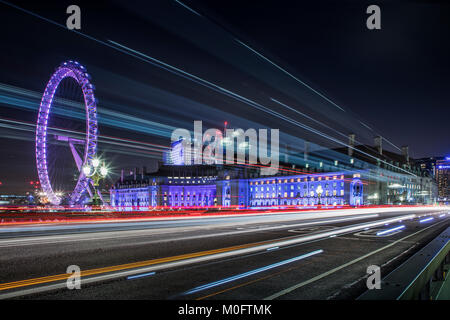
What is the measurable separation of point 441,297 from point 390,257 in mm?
4276

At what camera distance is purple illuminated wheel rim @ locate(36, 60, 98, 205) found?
39941 millimetres

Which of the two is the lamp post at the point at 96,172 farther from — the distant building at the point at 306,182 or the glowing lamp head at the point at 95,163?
the distant building at the point at 306,182

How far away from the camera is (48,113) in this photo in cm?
4212

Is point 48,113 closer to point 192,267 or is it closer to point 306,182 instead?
point 192,267

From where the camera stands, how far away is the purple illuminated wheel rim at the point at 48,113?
131 ft

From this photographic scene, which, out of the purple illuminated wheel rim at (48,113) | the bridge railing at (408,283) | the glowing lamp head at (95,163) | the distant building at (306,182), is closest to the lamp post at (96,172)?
the glowing lamp head at (95,163)

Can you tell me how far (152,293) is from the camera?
6.32m

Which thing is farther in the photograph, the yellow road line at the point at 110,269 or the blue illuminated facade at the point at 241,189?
the blue illuminated facade at the point at 241,189

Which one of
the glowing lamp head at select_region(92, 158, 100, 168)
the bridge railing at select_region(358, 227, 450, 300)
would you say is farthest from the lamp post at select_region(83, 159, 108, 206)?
the bridge railing at select_region(358, 227, 450, 300)

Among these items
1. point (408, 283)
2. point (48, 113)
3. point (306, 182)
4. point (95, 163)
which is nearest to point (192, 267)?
point (408, 283)

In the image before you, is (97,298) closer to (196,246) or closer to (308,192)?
(196,246)
